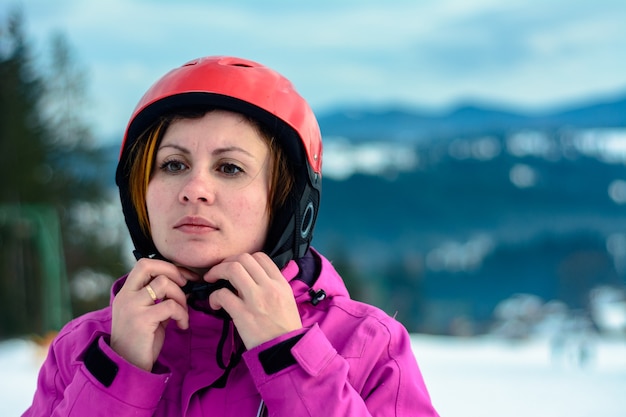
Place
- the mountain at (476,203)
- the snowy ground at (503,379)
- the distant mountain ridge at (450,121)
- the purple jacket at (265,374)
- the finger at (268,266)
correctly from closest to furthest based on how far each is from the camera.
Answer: the purple jacket at (265,374) → the finger at (268,266) → the snowy ground at (503,379) → the mountain at (476,203) → the distant mountain ridge at (450,121)

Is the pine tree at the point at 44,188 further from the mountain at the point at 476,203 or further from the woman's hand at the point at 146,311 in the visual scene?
the woman's hand at the point at 146,311

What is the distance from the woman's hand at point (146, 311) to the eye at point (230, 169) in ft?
0.81

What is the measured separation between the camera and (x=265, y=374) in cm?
142

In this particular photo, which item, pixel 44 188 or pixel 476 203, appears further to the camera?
pixel 476 203

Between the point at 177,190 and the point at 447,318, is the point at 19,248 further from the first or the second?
the point at 447,318

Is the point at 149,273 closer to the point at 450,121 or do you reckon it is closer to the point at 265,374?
the point at 265,374

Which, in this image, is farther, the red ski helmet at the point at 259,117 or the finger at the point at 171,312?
the red ski helmet at the point at 259,117

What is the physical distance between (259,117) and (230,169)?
15cm

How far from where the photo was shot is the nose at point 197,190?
61.9 inches

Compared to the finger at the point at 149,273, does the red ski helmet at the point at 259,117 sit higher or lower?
higher

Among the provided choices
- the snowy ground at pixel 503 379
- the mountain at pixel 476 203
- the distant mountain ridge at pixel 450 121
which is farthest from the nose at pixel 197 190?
the distant mountain ridge at pixel 450 121

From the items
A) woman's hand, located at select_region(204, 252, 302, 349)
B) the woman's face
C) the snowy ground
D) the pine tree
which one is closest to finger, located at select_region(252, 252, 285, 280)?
woman's hand, located at select_region(204, 252, 302, 349)

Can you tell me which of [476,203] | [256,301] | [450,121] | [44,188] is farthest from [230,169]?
[450,121]

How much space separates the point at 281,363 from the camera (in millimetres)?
1412
